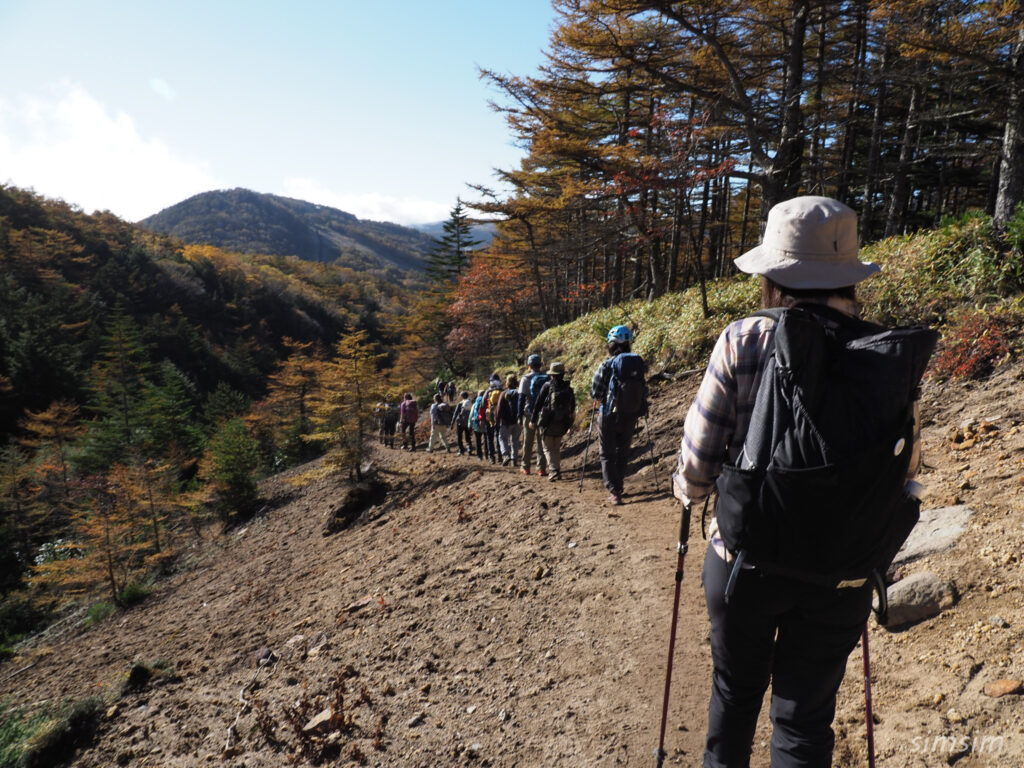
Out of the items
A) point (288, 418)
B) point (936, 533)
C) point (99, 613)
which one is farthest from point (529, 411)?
point (288, 418)

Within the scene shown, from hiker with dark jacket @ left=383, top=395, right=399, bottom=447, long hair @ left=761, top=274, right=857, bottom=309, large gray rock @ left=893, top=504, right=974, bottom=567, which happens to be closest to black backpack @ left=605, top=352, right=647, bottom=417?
large gray rock @ left=893, top=504, right=974, bottom=567

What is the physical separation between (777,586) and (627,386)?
4695 millimetres

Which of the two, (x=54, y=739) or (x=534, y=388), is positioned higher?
(x=534, y=388)

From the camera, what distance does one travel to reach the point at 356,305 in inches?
3615

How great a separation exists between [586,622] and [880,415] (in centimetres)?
352

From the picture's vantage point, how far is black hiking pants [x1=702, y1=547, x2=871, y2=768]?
164 cm

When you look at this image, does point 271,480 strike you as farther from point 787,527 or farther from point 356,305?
point 356,305

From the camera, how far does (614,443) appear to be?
265 inches

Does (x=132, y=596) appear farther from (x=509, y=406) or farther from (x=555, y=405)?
(x=555, y=405)

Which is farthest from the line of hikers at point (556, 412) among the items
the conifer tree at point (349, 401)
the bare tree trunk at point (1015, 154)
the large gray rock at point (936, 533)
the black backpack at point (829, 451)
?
the bare tree trunk at point (1015, 154)

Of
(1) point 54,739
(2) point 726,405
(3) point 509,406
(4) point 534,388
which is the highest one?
(2) point 726,405

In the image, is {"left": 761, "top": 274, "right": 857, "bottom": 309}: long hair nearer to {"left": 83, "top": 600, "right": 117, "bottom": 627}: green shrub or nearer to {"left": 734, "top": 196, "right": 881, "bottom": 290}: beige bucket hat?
{"left": 734, "top": 196, "right": 881, "bottom": 290}: beige bucket hat

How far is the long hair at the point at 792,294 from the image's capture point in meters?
1.67

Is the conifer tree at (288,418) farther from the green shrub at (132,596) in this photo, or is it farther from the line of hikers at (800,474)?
the line of hikers at (800,474)
